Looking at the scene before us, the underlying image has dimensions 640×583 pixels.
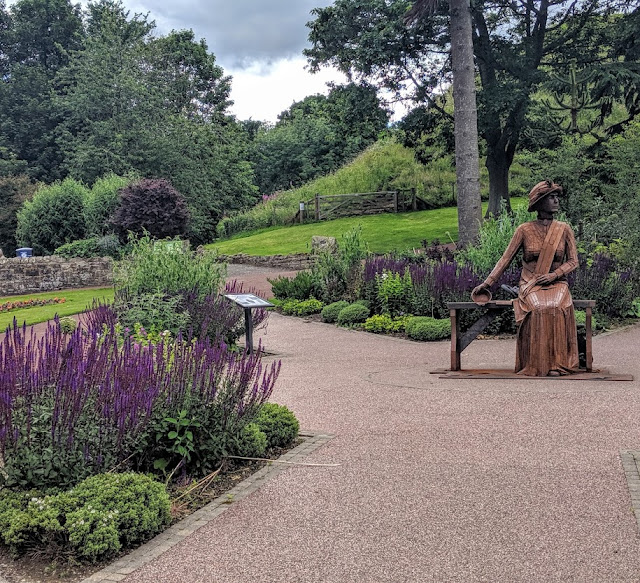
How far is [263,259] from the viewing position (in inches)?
1008

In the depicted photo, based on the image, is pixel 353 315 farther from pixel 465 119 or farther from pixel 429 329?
pixel 465 119

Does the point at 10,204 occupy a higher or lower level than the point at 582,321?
higher

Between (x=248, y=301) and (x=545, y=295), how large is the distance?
3918mm

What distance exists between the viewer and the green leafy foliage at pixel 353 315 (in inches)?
500

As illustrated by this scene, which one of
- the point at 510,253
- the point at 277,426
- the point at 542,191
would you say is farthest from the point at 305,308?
the point at 277,426

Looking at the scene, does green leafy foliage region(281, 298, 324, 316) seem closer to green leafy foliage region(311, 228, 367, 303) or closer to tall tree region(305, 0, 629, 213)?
green leafy foliage region(311, 228, 367, 303)

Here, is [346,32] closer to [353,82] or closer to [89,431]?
[353,82]

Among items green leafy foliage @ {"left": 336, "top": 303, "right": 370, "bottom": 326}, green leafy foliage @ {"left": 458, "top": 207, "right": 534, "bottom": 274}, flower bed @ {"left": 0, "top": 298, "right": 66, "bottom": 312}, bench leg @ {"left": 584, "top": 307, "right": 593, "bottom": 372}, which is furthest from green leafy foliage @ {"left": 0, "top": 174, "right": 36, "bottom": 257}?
bench leg @ {"left": 584, "top": 307, "right": 593, "bottom": 372}

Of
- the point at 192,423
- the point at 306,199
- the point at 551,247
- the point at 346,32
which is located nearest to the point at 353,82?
the point at 346,32

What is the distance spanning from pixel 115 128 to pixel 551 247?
1136 inches

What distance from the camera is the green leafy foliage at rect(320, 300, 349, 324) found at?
13.3 metres

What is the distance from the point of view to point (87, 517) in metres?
3.61

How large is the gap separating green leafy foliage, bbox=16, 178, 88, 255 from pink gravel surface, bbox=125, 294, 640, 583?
20392 mm

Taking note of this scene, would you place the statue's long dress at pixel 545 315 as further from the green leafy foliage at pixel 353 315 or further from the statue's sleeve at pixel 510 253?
the green leafy foliage at pixel 353 315
